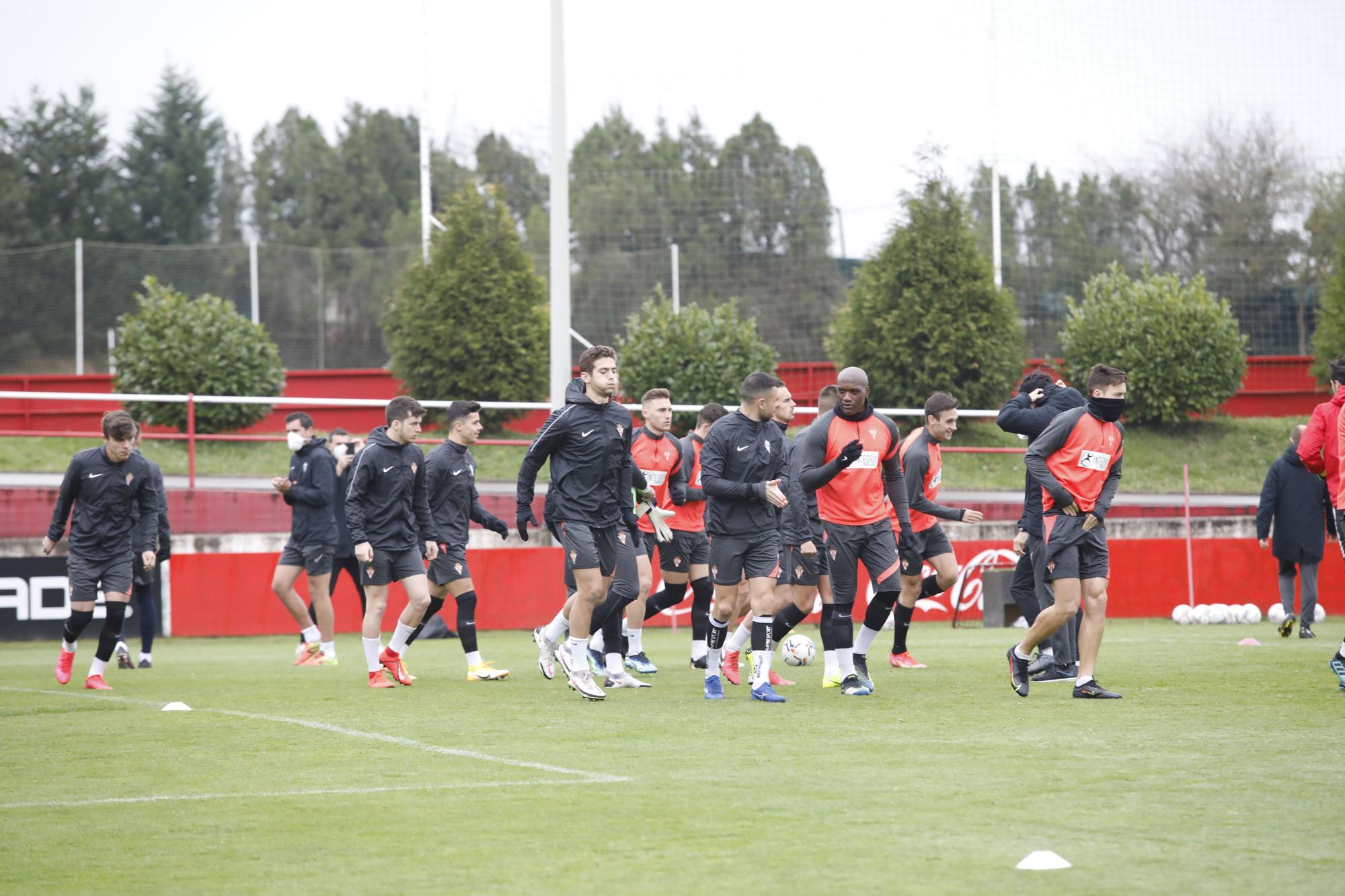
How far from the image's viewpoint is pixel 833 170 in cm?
3866

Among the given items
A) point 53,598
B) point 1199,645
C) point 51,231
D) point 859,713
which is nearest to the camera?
point 859,713

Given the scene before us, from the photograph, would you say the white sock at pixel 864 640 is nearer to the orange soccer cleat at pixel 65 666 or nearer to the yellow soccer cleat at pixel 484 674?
the yellow soccer cleat at pixel 484 674

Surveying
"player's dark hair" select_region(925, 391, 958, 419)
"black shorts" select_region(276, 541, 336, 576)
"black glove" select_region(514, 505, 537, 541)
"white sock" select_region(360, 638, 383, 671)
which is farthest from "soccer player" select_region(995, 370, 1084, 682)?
"black shorts" select_region(276, 541, 336, 576)

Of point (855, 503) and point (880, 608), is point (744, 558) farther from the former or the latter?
point (880, 608)

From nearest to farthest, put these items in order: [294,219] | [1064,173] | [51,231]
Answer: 1. [1064,173]
2. [51,231]
3. [294,219]

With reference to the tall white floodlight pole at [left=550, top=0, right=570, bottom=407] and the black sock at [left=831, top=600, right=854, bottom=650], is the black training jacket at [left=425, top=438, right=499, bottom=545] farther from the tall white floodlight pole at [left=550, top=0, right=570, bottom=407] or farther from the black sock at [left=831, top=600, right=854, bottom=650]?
the tall white floodlight pole at [left=550, top=0, right=570, bottom=407]

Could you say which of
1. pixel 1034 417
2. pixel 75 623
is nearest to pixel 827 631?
pixel 1034 417

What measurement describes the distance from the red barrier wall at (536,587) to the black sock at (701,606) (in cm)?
699

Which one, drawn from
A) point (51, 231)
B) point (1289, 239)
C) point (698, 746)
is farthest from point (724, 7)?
point (51, 231)

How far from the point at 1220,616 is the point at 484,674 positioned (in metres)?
10.8

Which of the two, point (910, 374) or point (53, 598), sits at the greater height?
point (910, 374)

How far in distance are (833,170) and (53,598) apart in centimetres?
2468

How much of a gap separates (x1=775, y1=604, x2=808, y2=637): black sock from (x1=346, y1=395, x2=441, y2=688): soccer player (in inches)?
106

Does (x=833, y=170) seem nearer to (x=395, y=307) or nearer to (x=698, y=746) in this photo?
(x=395, y=307)
